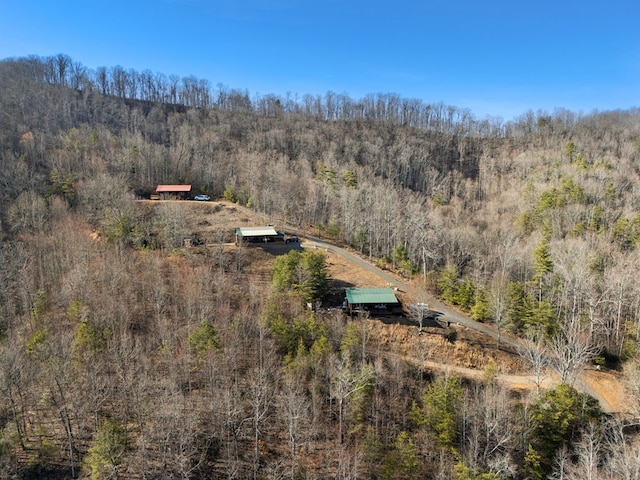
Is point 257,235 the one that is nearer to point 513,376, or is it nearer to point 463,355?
point 463,355

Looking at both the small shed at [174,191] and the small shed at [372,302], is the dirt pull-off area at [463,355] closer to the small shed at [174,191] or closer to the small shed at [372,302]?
the small shed at [372,302]

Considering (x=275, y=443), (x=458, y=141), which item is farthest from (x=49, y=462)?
(x=458, y=141)

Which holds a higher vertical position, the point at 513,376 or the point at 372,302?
the point at 372,302

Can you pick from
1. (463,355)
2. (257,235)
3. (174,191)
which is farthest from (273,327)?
(174,191)

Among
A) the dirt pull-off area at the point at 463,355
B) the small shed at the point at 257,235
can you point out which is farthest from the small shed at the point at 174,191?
the dirt pull-off area at the point at 463,355

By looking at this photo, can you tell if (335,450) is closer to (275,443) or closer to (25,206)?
(275,443)
